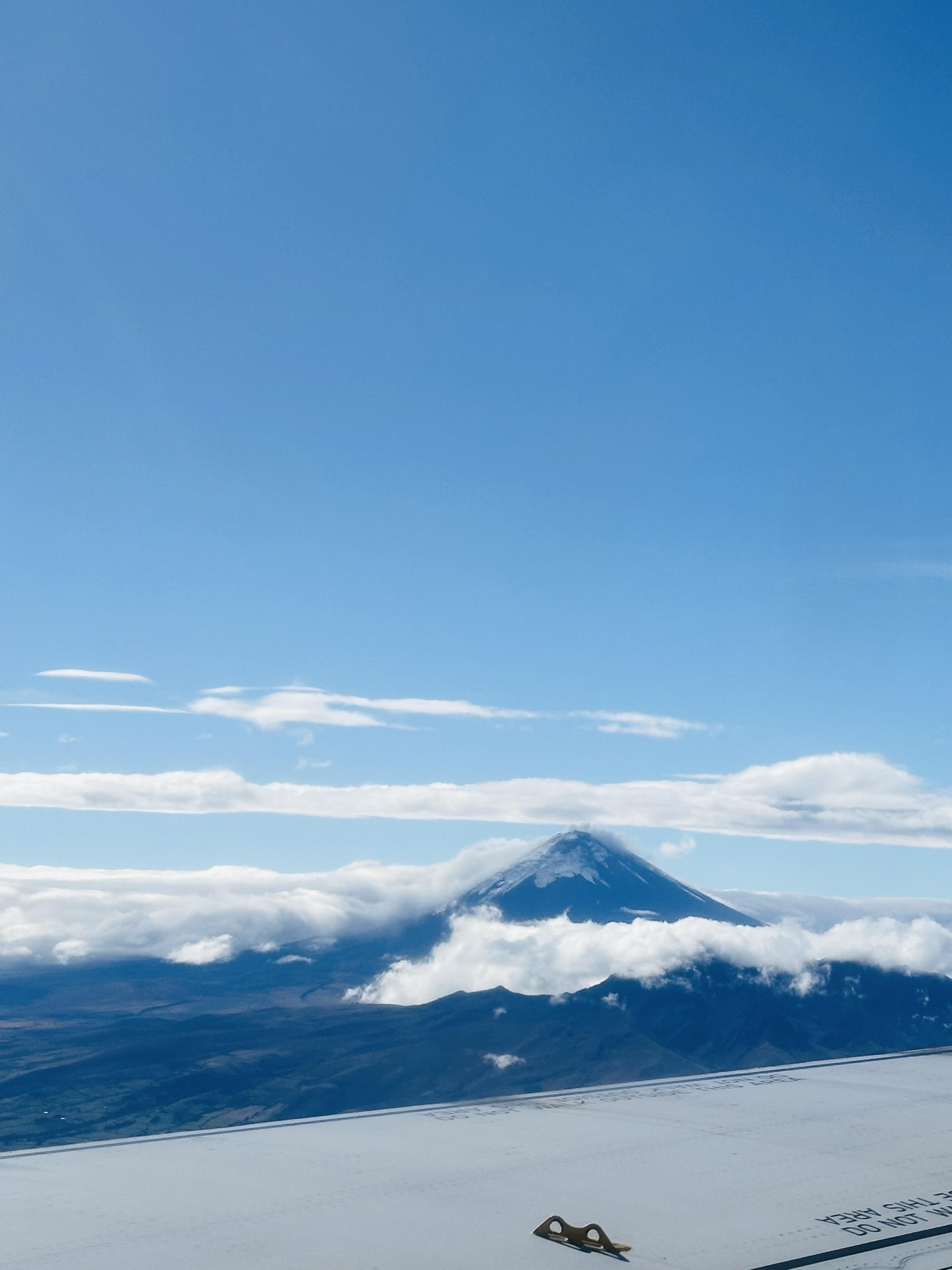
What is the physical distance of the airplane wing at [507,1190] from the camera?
135ft

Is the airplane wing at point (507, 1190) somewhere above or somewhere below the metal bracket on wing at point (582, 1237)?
below

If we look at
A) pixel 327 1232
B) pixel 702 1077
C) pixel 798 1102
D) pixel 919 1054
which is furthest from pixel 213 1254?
pixel 919 1054

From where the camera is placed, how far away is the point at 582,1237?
41.6m

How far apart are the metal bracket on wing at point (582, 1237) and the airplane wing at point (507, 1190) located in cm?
55

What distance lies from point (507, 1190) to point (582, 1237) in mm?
10154

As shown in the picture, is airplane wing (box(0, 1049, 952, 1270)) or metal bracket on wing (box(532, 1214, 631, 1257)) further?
airplane wing (box(0, 1049, 952, 1270))

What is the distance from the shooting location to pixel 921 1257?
1628 inches

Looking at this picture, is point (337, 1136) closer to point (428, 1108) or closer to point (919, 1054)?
point (428, 1108)

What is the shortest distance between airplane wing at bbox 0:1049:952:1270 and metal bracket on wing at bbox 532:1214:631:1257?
547 mm

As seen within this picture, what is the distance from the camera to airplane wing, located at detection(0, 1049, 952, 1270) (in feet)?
135

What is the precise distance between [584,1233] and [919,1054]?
8403 cm

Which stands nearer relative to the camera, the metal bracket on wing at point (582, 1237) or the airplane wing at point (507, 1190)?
the metal bracket on wing at point (582, 1237)

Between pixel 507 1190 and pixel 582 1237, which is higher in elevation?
pixel 582 1237

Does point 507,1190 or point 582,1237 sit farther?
point 507,1190
